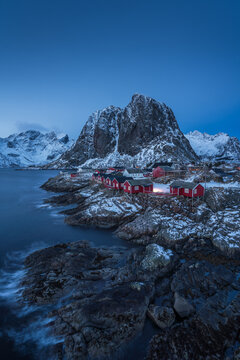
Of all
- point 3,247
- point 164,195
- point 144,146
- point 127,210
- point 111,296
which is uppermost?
point 144,146

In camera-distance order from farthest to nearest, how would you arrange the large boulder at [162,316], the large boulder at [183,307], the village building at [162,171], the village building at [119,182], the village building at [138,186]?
the village building at [162,171]
the village building at [119,182]
the village building at [138,186]
the large boulder at [183,307]
the large boulder at [162,316]

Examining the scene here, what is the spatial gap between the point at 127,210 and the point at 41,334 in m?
22.2

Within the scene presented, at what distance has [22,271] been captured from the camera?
17844mm

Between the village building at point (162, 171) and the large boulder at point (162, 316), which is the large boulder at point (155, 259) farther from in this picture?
the village building at point (162, 171)

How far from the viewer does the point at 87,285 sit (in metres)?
14.7

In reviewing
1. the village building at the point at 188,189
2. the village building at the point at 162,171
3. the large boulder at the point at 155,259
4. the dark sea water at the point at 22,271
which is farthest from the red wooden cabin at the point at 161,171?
the large boulder at the point at 155,259

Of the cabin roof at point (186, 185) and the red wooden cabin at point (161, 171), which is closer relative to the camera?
the cabin roof at point (186, 185)

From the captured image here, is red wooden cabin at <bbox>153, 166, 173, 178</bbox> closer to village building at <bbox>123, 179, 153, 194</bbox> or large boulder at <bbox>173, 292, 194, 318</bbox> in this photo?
village building at <bbox>123, 179, 153, 194</bbox>

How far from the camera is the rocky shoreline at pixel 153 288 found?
10156 millimetres

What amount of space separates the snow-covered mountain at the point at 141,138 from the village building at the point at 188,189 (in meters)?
87.9

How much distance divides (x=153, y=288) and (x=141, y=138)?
5789 inches

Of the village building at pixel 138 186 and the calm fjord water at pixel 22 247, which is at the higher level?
the village building at pixel 138 186

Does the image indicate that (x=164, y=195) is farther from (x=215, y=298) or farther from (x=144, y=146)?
(x=144, y=146)

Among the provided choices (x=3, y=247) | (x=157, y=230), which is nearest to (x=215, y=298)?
(x=157, y=230)
